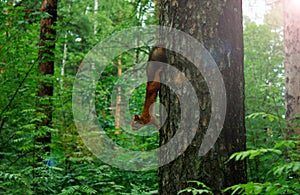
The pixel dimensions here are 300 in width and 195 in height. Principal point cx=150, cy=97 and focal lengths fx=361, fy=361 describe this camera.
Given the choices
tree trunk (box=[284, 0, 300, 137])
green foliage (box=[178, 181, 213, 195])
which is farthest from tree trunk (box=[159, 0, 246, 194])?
tree trunk (box=[284, 0, 300, 137])

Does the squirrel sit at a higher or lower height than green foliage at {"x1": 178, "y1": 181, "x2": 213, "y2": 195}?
higher

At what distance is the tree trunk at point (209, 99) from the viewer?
7.07ft

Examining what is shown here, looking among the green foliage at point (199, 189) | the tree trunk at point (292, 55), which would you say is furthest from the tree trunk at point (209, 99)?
the tree trunk at point (292, 55)

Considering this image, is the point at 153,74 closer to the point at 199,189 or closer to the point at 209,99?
the point at 209,99

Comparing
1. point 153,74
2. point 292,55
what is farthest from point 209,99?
point 292,55

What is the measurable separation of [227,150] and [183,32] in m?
0.79

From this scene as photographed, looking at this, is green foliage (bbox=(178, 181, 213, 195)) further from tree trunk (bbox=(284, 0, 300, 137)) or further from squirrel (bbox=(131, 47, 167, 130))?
tree trunk (bbox=(284, 0, 300, 137))

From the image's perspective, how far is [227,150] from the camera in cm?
216

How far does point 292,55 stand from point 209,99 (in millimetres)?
3592

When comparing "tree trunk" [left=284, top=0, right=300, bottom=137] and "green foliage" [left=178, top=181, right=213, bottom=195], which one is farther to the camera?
"tree trunk" [left=284, top=0, right=300, bottom=137]

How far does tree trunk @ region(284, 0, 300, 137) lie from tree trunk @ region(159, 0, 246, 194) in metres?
3.07

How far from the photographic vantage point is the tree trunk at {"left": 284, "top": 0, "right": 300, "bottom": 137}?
16.6 ft

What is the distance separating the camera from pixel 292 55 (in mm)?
5281

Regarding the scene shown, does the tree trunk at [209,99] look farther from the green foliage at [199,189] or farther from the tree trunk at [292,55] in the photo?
the tree trunk at [292,55]
